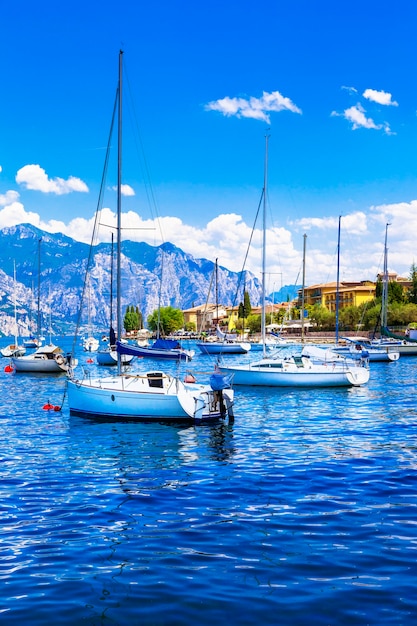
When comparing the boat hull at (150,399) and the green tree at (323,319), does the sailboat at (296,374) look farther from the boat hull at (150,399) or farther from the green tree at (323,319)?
the green tree at (323,319)

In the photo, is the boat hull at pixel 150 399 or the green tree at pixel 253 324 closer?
the boat hull at pixel 150 399

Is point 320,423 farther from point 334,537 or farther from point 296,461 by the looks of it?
point 334,537

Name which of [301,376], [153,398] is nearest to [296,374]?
[301,376]

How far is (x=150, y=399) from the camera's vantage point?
92.6 ft

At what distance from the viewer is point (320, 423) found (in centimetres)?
2973

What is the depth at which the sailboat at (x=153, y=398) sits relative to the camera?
28062 millimetres

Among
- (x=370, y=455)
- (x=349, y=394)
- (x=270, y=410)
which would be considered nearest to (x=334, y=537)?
(x=370, y=455)

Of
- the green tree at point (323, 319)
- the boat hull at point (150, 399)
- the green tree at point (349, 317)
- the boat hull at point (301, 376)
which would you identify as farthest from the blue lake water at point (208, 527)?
the green tree at point (323, 319)

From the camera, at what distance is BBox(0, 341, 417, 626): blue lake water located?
9797 millimetres

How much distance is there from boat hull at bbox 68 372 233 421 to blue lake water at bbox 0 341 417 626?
134cm

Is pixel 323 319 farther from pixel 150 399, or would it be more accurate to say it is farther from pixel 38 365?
pixel 150 399

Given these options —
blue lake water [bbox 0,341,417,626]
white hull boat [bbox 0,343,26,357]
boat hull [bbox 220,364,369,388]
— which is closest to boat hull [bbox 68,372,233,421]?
blue lake water [bbox 0,341,417,626]

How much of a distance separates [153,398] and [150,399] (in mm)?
166

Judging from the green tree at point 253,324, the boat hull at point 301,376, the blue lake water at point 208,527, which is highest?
the green tree at point 253,324
